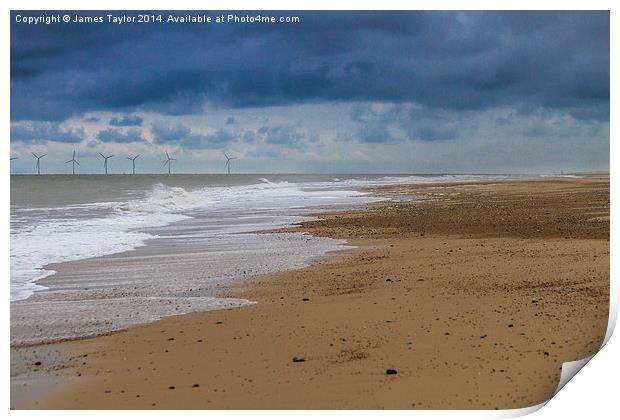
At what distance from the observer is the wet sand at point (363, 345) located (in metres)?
3.83

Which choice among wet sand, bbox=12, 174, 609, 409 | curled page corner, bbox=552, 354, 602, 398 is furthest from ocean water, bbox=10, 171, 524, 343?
curled page corner, bbox=552, 354, 602, 398

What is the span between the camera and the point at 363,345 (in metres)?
4.28

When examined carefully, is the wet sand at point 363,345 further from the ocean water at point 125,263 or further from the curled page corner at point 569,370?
the ocean water at point 125,263

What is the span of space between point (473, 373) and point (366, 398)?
2.29 ft

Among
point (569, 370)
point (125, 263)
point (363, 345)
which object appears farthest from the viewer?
point (125, 263)

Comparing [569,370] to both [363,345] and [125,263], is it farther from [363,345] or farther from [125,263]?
[125,263]

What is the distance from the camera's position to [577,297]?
5.00m

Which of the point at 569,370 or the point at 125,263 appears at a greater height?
the point at 125,263

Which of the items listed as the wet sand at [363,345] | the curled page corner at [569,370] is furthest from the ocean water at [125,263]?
the curled page corner at [569,370]

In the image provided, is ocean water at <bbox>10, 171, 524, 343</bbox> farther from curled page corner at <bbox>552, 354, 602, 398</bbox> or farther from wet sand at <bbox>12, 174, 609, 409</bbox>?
curled page corner at <bbox>552, 354, 602, 398</bbox>

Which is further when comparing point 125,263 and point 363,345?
point 125,263

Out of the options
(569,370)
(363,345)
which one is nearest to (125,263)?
(363,345)
